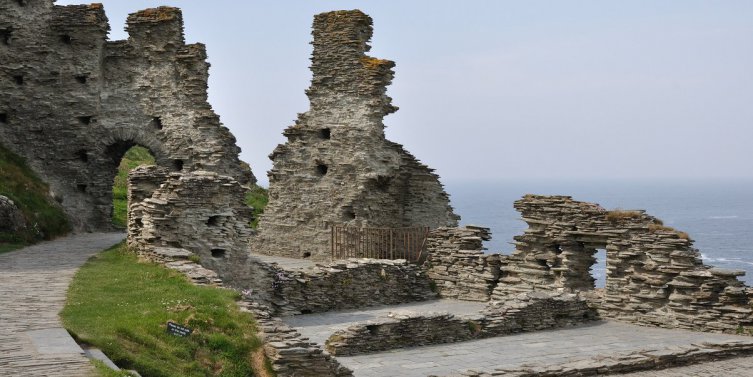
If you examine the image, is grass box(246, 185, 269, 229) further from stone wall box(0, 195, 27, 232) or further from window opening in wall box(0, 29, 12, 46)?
stone wall box(0, 195, 27, 232)

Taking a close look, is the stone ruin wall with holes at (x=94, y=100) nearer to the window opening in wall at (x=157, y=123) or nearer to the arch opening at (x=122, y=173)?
the window opening in wall at (x=157, y=123)

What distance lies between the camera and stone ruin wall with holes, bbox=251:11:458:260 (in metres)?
32.0

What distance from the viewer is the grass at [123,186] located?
35844 mm

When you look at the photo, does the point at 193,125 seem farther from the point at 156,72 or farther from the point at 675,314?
the point at 675,314

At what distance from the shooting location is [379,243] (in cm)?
3080

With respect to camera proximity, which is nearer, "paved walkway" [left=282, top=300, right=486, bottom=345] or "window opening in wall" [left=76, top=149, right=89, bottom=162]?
"paved walkway" [left=282, top=300, right=486, bottom=345]

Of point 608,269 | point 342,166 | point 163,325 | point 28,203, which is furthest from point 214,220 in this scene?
point 342,166

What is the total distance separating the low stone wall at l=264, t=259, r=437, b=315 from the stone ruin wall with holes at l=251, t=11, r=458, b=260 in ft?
17.0

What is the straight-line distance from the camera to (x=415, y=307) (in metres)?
25.7

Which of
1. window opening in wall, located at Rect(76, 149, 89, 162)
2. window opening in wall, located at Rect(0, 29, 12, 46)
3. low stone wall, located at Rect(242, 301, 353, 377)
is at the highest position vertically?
window opening in wall, located at Rect(0, 29, 12, 46)

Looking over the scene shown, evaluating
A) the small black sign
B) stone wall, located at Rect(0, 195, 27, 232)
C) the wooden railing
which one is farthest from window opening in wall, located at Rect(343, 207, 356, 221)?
the small black sign

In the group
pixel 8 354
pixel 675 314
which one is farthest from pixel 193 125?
pixel 8 354

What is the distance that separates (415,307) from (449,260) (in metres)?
2.42

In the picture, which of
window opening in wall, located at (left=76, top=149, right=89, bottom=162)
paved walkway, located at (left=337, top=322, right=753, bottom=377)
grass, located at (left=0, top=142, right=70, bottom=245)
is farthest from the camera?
window opening in wall, located at (left=76, top=149, right=89, bottom=162)
